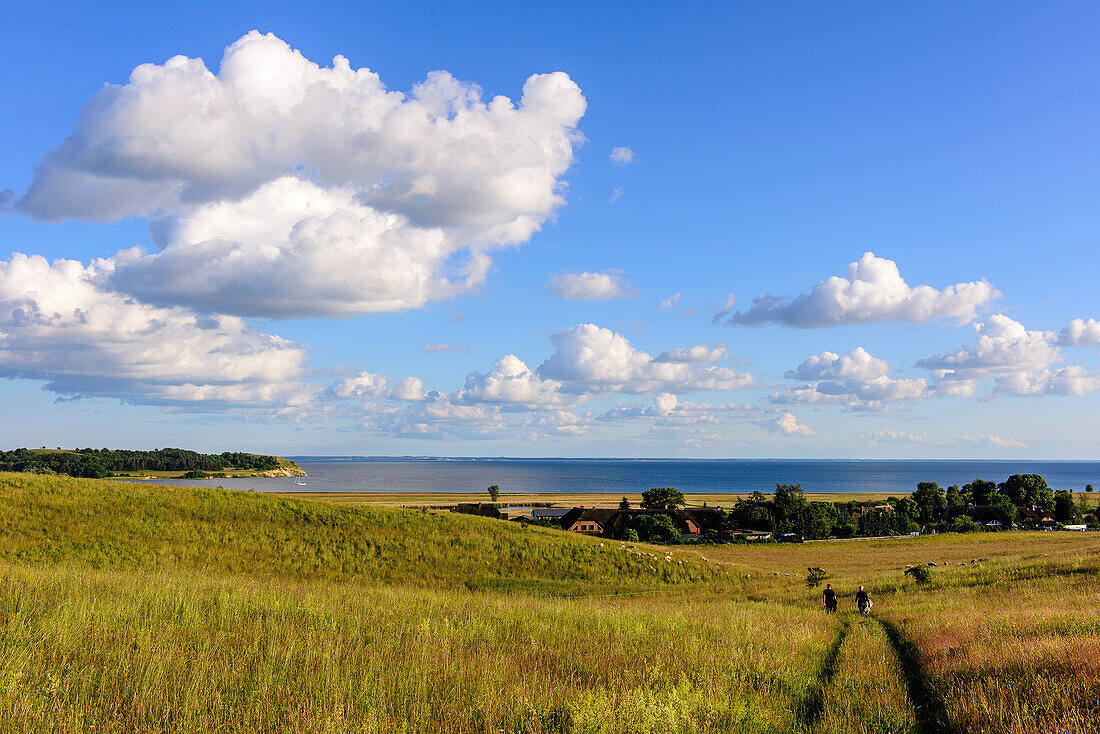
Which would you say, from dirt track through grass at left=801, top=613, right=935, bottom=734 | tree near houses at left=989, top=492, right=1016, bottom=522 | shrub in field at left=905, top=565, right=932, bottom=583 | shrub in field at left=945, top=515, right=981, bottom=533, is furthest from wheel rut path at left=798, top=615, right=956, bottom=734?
tree near houses at left=989, top=492, right=1016, bottom=522

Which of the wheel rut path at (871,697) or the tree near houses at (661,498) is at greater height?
the wheel rut path at (871,697)

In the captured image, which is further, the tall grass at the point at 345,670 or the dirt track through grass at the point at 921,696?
the dirt track through grass at the point at 921,696

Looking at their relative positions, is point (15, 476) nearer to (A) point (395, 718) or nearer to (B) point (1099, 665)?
(A) point (395, 718)

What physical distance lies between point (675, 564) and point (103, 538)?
122 ft

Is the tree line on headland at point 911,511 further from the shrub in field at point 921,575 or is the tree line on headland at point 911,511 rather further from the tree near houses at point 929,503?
the shrub in field at point 921,575

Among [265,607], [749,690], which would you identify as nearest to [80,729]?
[265,607]

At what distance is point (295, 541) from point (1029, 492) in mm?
166530

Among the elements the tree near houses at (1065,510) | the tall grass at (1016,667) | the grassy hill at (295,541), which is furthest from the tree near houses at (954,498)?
the tall grass at (1016,667)

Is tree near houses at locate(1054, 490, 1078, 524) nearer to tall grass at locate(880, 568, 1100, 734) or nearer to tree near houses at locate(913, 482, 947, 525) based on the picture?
tree near houses at locate(913, 482, 947, 525)

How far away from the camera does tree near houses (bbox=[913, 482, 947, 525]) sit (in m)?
130

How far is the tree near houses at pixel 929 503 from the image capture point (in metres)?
130

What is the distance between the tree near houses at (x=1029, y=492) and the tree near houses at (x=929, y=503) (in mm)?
17132

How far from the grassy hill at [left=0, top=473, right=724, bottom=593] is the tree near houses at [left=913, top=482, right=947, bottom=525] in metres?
109

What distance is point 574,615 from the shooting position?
44.9 feet
